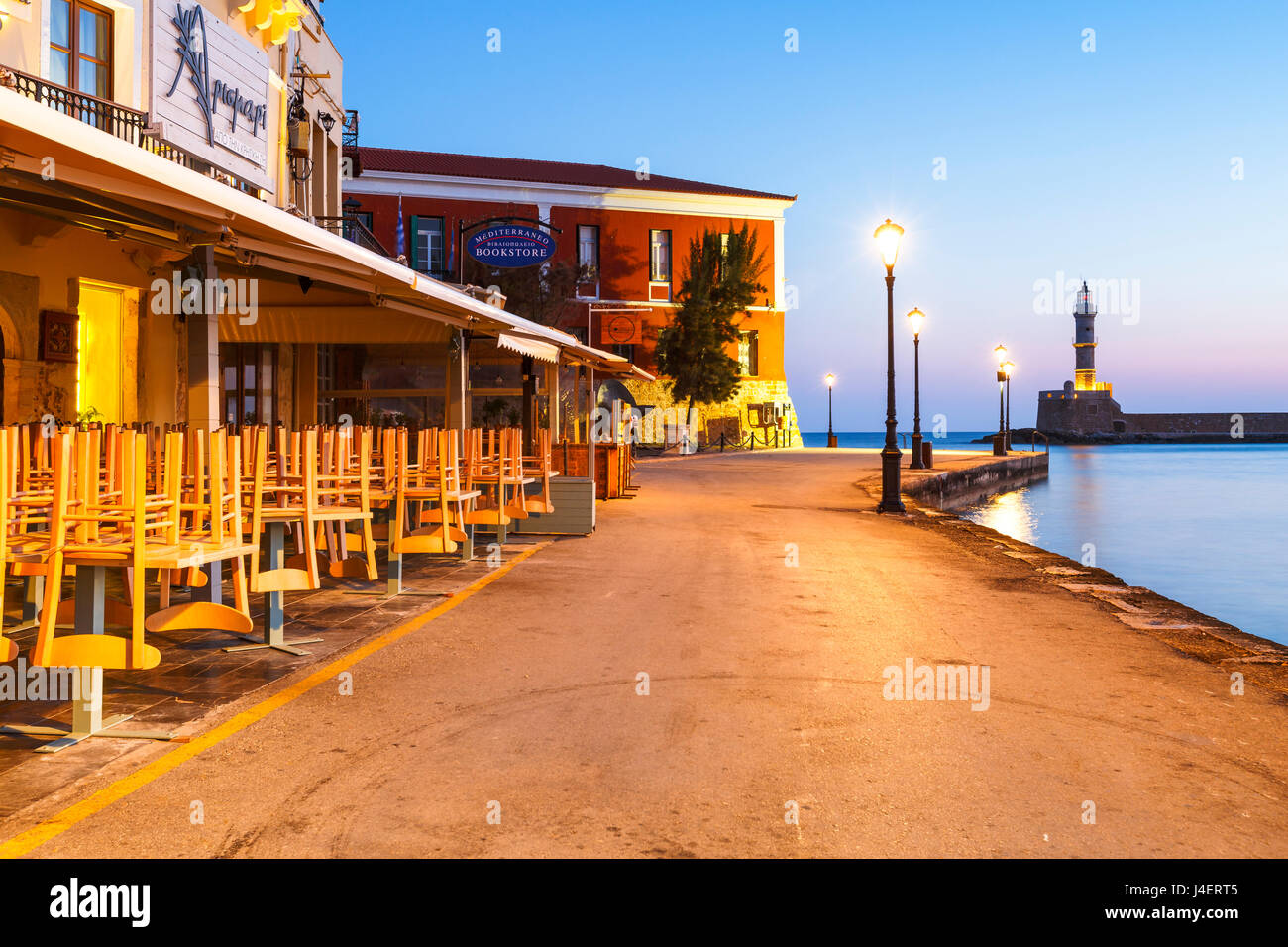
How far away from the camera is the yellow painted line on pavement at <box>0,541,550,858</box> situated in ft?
10.9

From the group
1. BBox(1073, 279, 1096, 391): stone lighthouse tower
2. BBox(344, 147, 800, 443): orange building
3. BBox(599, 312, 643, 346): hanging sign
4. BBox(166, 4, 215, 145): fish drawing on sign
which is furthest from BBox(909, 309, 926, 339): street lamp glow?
BBox(1073, 279, 1096, 391): stone lighthouse tower

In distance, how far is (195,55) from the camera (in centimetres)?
1337

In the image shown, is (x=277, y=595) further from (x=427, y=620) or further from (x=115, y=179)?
(x=115, y=179)

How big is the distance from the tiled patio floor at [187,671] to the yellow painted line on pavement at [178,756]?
138mm

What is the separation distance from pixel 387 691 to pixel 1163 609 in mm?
6461

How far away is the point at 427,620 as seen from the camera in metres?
7.29

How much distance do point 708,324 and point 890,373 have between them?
2602 cm

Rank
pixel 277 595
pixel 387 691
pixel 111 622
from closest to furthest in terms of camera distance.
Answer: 1. pixel 111 622
2. pixel 387 691
3. pixel 277 595

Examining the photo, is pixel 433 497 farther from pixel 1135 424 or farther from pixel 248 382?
pixel 1135 424

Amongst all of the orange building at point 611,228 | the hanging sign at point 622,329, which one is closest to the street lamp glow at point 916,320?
the hanging sign at point 622,329

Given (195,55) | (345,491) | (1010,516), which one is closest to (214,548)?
(345,491)

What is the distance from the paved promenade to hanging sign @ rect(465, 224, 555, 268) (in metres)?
13.0

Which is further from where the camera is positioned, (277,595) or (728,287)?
(728,287)
